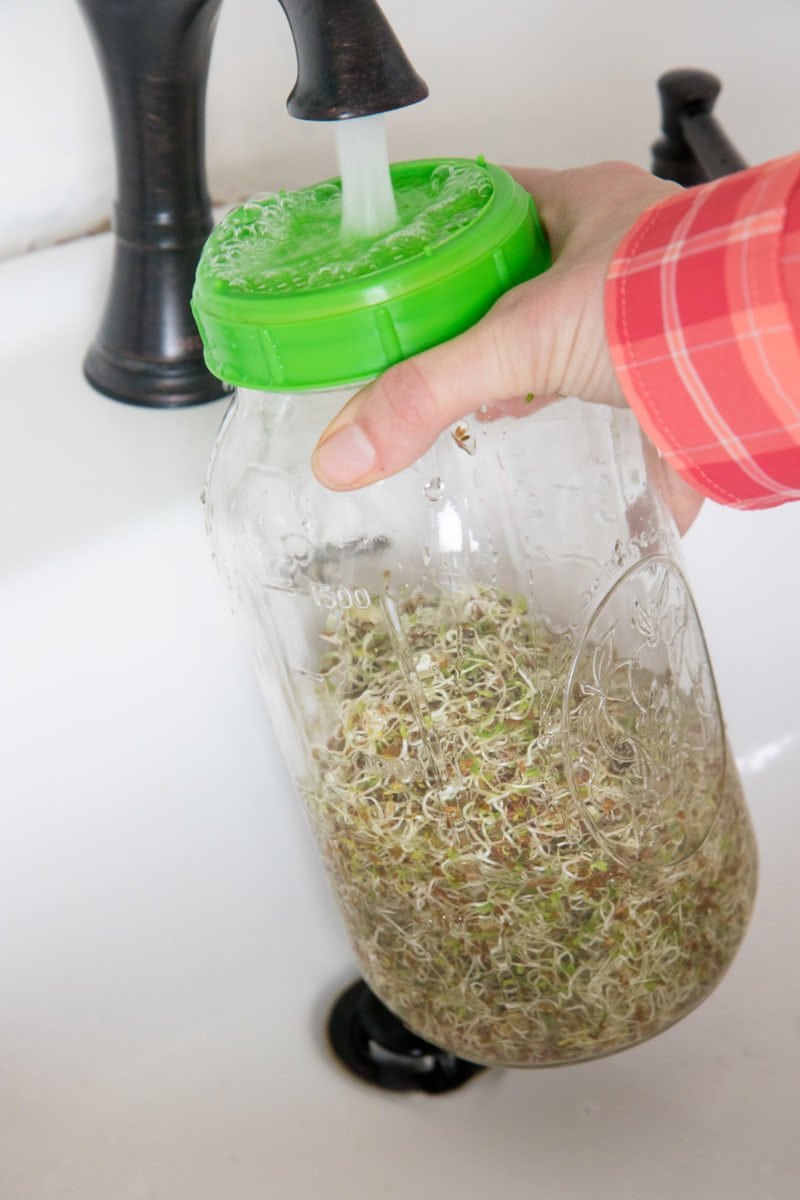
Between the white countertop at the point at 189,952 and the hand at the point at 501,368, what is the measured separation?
18 cm

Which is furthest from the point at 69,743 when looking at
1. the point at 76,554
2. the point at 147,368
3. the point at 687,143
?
the point at 687,143

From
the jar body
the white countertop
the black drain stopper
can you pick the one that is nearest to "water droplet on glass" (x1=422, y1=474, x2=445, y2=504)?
the jar body

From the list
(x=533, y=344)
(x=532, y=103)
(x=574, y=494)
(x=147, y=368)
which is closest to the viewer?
(x=533, y=344)

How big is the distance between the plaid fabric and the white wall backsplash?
38cm

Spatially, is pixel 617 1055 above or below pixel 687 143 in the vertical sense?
below

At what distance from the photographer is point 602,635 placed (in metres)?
0.46

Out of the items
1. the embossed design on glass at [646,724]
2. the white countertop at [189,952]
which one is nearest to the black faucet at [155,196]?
the white countertop at [189,952]

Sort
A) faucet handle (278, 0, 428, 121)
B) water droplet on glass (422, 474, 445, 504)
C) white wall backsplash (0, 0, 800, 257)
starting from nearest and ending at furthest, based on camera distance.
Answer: faucet handle (278, 0, 428, 121) < water droplet on glass (422, 474, 445, 504) < white wall backsplash (0, 0, 800, 257)

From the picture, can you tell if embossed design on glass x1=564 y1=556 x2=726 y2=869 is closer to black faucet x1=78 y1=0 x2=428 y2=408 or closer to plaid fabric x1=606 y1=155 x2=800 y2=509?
plaid fabric x1=606 y1=155 x2=800 y2=509

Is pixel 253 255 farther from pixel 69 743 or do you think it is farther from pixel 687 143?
pixel 687 143

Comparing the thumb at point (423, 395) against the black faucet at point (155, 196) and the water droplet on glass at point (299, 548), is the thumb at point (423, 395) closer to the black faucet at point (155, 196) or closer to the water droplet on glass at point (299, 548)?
the water droplet on glass at point (299, 548)

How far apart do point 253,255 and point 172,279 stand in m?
0.19

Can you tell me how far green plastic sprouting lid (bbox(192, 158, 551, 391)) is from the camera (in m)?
0.34

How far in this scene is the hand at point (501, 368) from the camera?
13.9 inches
